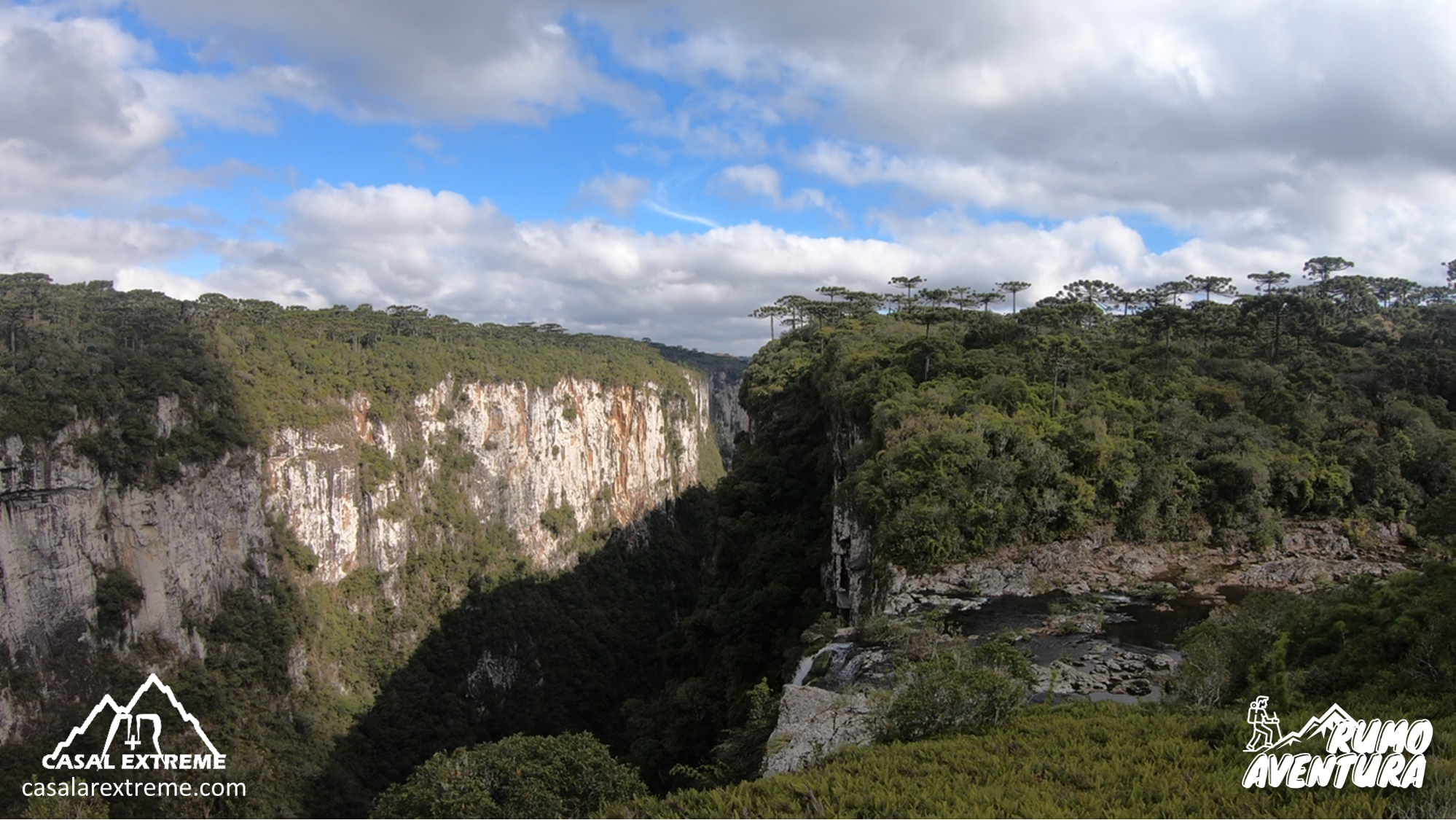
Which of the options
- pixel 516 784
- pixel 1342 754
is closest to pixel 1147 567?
pixel 1342 754

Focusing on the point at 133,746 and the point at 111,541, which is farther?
the point at 111,541

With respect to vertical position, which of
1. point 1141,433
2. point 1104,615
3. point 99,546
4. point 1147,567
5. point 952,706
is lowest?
point 99,546

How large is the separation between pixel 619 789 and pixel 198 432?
155 feet

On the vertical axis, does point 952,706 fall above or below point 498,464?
above

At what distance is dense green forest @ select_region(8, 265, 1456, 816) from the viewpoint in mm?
7887

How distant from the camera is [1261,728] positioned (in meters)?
7.34

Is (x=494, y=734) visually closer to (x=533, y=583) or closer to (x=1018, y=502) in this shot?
(x=533, y=583)

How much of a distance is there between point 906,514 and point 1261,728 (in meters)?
10.5

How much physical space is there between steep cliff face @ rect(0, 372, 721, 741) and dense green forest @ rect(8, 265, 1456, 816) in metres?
1.65

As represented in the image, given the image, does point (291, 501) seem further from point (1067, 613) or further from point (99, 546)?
point (1067, 613)

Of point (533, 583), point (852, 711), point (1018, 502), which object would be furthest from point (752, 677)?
point (533, 583)

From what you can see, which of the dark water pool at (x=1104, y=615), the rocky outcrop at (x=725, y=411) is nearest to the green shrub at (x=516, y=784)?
the dark water pool at (x=1104, y=615)

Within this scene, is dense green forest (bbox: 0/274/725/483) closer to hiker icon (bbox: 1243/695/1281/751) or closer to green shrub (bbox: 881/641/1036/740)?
green shrub (bbox: 881/641/1036/740)

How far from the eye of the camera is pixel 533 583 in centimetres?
6988
